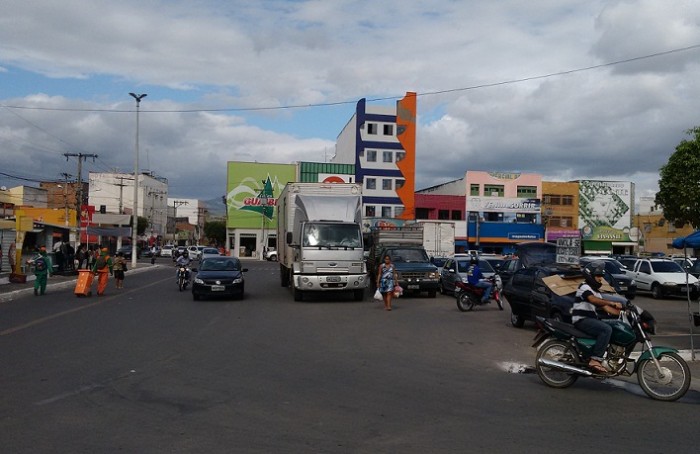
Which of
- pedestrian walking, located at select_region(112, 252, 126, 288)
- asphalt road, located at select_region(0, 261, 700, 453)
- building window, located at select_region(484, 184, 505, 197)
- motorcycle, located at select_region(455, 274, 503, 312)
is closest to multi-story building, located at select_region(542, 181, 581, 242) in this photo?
building window, located at select_region(484, 184, 505, 197)

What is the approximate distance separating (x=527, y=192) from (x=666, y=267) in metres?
51.6

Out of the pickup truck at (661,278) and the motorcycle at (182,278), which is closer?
the pickup truck at (661,278)

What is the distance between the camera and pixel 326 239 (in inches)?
887

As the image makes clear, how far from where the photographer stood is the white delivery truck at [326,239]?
22109 mm

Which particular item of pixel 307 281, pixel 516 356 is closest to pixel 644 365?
pixel 516 356

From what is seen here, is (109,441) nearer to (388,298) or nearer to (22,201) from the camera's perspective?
(388,298)

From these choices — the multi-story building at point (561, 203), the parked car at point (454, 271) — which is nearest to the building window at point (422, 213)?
the multi-story building at point (561, 203)

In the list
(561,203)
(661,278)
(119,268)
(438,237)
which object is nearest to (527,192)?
(561,203)

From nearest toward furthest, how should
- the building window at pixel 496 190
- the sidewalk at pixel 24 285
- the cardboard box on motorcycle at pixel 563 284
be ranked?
the cardboard box on motorcycle at pixel 563 284 < the sidewalk at pixel 24 285 < the building window at pixel 496 190

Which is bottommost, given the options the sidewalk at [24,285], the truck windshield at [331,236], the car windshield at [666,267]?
the sidewalk at [24,285]

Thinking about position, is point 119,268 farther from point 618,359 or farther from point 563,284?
point 618,359

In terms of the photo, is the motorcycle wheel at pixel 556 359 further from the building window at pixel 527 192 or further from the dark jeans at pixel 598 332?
the building window at pixel 527 192

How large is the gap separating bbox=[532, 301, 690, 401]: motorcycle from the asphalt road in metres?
0.21

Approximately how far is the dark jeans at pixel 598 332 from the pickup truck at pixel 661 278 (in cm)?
1898
